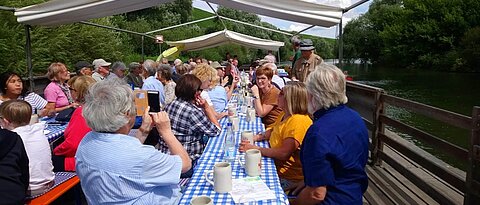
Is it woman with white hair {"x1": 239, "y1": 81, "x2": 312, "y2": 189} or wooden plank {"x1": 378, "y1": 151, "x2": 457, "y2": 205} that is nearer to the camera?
woman with white hair {"x1": 239, "y1": 81, "x2": 312, "y2": 189}

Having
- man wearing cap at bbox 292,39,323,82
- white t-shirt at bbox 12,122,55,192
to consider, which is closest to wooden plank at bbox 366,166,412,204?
man wearing cap at bbox 292,39,323,82

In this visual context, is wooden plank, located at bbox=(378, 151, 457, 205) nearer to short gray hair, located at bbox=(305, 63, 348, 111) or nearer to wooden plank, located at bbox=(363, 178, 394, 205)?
wooden plank, located at bbox=(363, 178, 394, 205)

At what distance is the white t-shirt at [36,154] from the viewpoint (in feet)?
8.51

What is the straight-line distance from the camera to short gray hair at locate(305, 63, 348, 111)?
1987 mm

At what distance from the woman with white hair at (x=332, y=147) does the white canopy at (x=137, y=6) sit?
6.08 feet

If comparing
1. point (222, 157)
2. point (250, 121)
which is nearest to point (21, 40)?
point (250, 121)

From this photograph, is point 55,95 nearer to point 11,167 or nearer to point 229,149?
point 11,167

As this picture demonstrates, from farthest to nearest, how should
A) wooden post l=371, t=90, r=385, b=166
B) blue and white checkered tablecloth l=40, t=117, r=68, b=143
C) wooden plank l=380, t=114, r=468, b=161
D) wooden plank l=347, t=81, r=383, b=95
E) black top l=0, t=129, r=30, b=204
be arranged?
wooden plank l=347, t=81, r=383, b=95 < wooden post l=371, t=90, r=385, b=166 < blue and white checkered tablecloth l=40, t=117, r=68, b=143 < wooden plank l=380, t=114, r=468, b=161 < black top l=0, t=129, r=30, b=204

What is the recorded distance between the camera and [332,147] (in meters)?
1.83

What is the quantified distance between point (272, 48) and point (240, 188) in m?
11.3

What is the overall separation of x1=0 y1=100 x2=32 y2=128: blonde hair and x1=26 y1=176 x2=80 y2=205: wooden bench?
21.3 inches

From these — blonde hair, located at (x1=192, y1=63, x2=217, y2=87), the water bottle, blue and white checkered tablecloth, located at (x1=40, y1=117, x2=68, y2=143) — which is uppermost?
blonde hair, located at (x1=192, y1=63, x2=217, y2=87)

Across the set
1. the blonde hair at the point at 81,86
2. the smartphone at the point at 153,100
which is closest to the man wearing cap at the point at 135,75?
the blonde hair at the point at 81,86

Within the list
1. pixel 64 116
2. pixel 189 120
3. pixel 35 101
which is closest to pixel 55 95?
pixel 35 101
